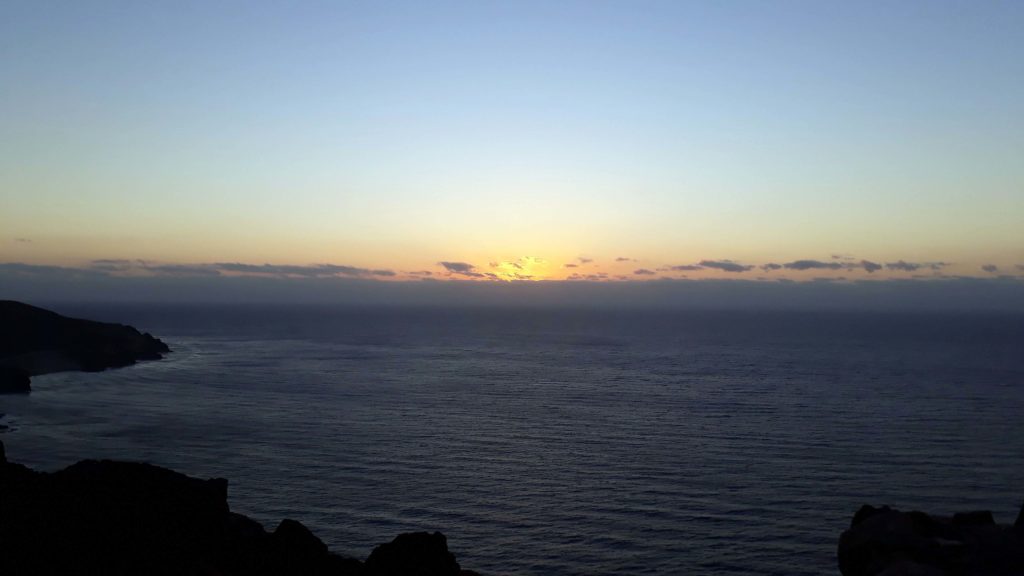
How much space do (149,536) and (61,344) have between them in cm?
11761

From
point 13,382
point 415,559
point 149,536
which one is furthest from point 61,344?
point 415,559

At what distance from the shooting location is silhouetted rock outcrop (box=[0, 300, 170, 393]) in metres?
118

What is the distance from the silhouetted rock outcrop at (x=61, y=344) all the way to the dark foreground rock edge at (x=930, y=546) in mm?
119026

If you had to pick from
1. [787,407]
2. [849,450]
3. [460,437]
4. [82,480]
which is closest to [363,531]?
[82,480]

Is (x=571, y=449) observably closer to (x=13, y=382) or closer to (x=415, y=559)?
(x=415, y=559)

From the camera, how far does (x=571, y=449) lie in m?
63.9

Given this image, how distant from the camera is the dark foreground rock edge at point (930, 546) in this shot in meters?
24.0

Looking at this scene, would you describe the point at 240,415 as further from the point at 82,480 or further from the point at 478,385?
the point at 82,480

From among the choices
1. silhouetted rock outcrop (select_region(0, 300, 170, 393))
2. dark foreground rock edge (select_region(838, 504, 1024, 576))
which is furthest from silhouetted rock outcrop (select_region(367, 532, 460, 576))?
silhouetted rock outcrop (select_region(0, 300, 170, 393))

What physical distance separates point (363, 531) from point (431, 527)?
3.79 metres

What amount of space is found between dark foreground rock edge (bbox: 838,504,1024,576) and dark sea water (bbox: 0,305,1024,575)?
10158mm

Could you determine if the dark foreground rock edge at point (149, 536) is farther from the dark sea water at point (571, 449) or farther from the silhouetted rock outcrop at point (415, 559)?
the dark sea water at point (571, 449)

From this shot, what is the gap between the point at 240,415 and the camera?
78375 millimetres

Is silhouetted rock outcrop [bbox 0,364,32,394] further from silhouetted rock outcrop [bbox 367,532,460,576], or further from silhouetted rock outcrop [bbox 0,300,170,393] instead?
silhouetted rock outcrop [bbox 367,532,460,576]
